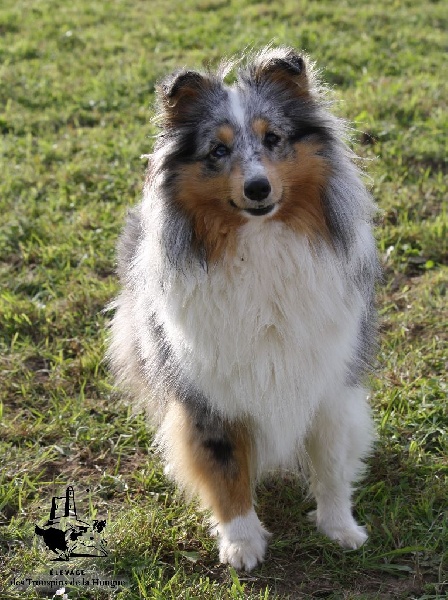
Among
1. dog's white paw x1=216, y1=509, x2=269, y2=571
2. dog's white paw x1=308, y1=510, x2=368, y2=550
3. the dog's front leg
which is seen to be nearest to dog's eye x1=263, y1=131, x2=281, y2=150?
the dog's front leg

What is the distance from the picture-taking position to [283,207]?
3.14 metres

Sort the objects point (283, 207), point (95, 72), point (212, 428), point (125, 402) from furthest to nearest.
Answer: point (95, 72) → point (125, 402) → point (212, 428) → point (283, 207)

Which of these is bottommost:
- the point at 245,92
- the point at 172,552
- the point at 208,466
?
the point at 172,552

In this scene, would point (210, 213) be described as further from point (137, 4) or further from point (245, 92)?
point (137, 4)

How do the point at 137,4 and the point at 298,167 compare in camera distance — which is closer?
the point at 298,167

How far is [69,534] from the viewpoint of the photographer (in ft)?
11.8

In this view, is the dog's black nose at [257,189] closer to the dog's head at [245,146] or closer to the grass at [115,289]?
the dog's head at [245,146]

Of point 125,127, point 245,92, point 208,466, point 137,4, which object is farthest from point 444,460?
point 137,4

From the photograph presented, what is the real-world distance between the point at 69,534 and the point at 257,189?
69.6 inches

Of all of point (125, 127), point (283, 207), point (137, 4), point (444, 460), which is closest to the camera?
point (283, 207)

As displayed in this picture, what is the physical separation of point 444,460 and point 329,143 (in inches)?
66.1

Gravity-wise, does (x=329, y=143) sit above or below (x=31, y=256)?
above

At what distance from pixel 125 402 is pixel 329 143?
1.93 m

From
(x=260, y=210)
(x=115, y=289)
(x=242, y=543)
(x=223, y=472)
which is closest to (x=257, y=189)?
(x=260, y=210)
